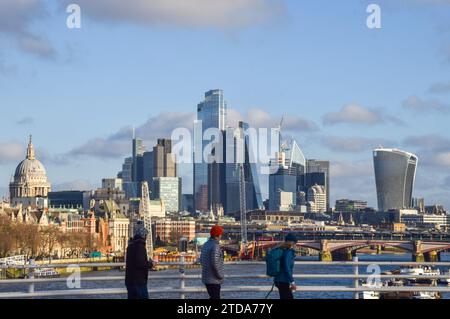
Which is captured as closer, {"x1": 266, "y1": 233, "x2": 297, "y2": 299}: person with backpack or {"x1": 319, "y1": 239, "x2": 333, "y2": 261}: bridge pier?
{"x1": 266, "y1": 233, "x2": 297, "y2": 299}: person with backpack

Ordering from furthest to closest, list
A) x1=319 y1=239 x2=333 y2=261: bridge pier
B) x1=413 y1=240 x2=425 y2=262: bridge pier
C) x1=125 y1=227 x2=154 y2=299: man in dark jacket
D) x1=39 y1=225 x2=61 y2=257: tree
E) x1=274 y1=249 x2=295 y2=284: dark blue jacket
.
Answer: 1. x1=413 y1=240 x2=425 y2=262: bridge pier
2. x1=319 y1=239 x2=333 y2=261: bridge pier
3. x1=39 y1=225 x2=61 y2=257: tree
4. x1=125 y1=227 x2=154 y2=299: man in dark jacket
5. x1=274 y1=249 x2=295 y2=284: dark blue jacket

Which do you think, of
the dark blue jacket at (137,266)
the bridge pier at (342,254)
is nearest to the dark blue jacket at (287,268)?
the dark blue jacket at (137,266)

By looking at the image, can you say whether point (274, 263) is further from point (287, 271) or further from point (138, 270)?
point (138, 270)

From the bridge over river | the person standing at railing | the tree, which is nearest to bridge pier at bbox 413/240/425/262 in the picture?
the bridge over river

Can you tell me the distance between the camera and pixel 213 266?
47.2ft

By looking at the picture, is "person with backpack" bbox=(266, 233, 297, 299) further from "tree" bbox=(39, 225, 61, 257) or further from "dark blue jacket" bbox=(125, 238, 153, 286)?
"tree" bbox=(39, 225, 61, 257)

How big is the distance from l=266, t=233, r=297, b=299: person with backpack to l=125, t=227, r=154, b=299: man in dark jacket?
1553 millimetres

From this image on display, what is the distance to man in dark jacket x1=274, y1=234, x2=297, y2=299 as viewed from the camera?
47.1 ft

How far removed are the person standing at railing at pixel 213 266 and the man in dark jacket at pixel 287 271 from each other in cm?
69

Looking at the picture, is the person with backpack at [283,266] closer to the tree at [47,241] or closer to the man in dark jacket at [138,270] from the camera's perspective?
the man in dark jacket at [138,270]

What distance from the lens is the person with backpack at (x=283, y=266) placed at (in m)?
14.3
